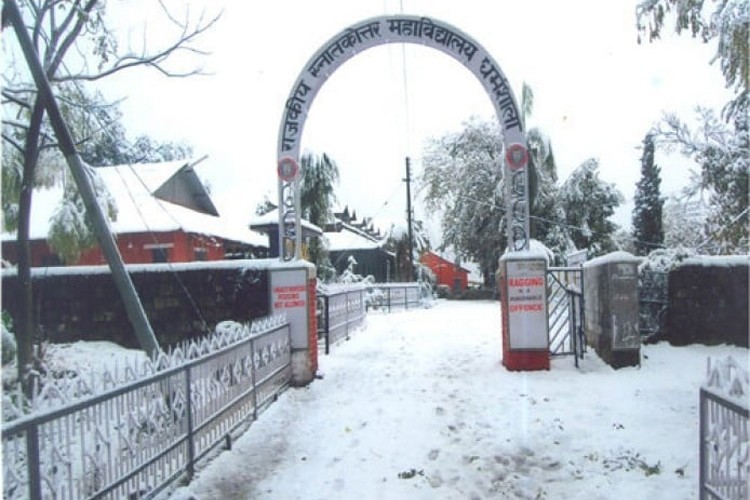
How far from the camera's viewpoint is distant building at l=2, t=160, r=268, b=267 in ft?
66.8

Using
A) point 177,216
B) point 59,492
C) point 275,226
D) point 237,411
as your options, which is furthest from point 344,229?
point 59,492

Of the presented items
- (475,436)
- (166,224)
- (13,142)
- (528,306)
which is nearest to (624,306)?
(528,306)

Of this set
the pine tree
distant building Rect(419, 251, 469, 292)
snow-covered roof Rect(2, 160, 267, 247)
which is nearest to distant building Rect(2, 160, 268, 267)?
snow-covered roof Rect(2, 160, 267, 247)

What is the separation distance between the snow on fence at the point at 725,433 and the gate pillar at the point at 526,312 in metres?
5.54

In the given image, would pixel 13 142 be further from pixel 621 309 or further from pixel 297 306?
pixel 621 309

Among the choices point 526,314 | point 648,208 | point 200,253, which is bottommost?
point 526,314

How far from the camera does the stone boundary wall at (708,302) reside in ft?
34.1

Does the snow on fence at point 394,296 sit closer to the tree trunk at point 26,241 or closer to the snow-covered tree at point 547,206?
the snow-covered tree at point 547,206

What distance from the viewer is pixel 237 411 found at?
21.5 feet

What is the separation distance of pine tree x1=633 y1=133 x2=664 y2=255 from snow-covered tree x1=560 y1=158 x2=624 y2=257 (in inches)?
121

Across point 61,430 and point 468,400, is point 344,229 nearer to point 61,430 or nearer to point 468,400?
point 468,400

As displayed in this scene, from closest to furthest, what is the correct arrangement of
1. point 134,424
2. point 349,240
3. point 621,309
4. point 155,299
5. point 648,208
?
1. point 134,424
2. point 621,309
3. point 155,299
4. point 648,208
5. point 349,240

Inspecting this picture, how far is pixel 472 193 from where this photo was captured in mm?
35844

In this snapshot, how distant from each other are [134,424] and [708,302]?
375 inches
